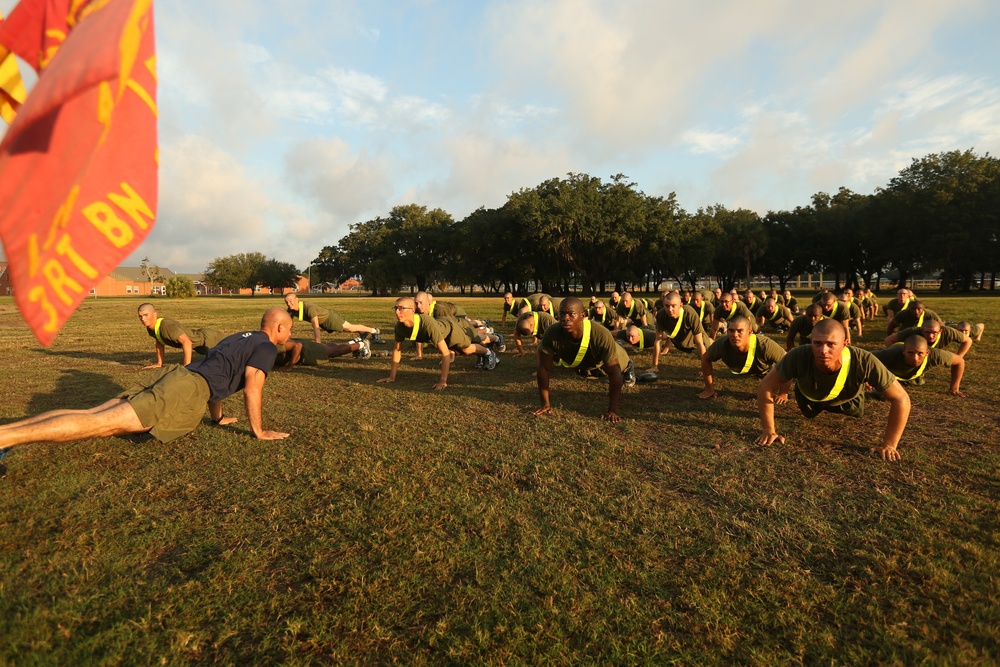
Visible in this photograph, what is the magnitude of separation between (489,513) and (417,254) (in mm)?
76802

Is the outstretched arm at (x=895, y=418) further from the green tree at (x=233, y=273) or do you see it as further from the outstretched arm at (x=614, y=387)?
the green tree at (x=233, y=273)

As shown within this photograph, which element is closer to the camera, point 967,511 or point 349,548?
point 349,548

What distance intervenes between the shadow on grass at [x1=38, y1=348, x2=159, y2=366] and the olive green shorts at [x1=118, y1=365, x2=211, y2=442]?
709 centimetres

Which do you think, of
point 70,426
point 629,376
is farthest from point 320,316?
point 70,426

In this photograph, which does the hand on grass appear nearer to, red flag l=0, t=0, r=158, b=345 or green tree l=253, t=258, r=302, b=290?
red flag l=0, t=0, r=158, b=345

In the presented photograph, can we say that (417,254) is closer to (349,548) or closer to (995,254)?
(995,254)

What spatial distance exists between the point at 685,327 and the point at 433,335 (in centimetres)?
503

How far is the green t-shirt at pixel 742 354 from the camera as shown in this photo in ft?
23.8

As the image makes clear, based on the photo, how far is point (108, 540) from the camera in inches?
137

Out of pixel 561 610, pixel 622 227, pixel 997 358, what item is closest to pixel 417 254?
pixel 622 227

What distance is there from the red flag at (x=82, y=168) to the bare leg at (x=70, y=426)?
3.79 metres

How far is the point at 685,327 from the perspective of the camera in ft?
32.3

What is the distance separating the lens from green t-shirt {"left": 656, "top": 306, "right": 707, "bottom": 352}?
31.9ft

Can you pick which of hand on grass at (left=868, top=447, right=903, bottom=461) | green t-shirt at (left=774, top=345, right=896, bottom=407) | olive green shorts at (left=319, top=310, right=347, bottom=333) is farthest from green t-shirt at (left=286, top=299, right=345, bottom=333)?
hand on grass at (left=868, top=447, right=903, bottom=461)
